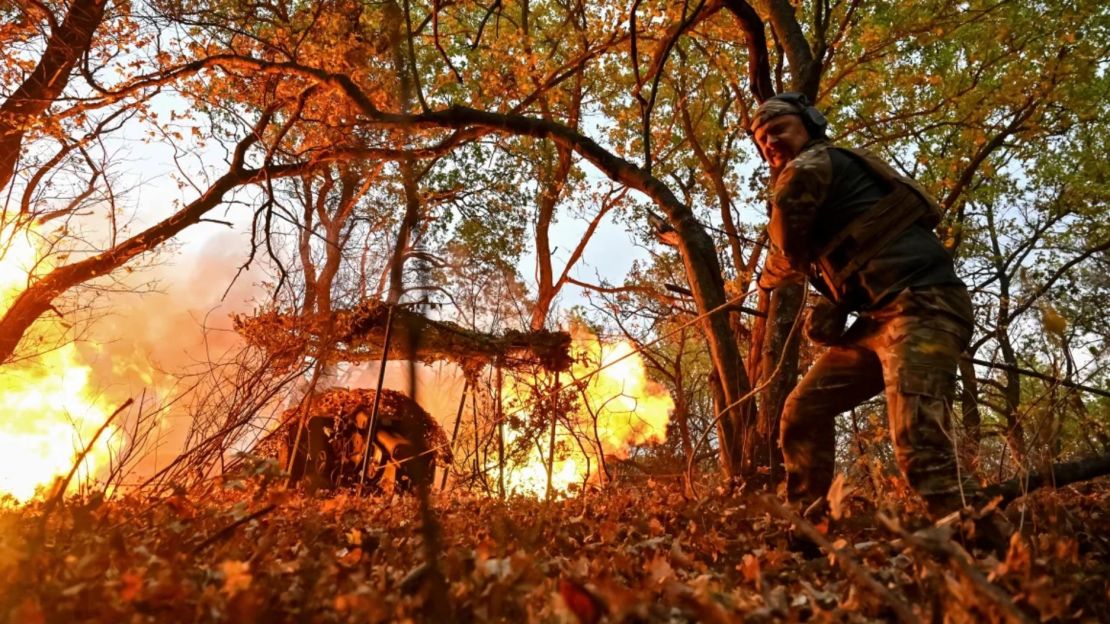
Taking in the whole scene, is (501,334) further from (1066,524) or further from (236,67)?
(1066,524)

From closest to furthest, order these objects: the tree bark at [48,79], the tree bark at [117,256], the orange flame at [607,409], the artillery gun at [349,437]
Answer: the tree bark at [48,79]
the tree bark at [117,256]
the orange flame at [607,409]
the artillery gun at [349,437]

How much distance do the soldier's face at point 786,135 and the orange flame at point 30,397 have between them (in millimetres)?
7659

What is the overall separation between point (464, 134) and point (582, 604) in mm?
7025

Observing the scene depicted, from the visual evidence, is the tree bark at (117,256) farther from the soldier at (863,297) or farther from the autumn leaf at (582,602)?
the autumn leaf at (582,602)

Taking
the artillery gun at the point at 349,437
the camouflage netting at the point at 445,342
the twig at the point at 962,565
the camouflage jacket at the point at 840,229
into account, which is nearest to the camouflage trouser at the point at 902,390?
the camouflage jacket at the point at 840,229

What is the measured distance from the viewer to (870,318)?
361 centimetres

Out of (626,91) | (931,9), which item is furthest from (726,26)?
(626,91)

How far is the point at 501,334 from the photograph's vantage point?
10.8m

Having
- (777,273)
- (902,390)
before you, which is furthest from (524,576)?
(777,273)

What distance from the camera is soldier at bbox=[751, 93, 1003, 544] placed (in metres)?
3.11

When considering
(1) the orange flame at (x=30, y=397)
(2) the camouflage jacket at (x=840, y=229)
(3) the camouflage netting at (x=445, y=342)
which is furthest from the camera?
(3) the camouflage netting at (x=445, y=342)

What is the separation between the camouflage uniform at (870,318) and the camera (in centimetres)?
309

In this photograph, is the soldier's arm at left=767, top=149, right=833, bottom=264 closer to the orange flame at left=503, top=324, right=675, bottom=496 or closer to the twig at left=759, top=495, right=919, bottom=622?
the twig at left=759, top=495, right=919, bottom=622

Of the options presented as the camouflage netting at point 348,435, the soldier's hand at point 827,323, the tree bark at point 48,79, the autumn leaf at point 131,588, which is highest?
the tree bark at point 48,79
